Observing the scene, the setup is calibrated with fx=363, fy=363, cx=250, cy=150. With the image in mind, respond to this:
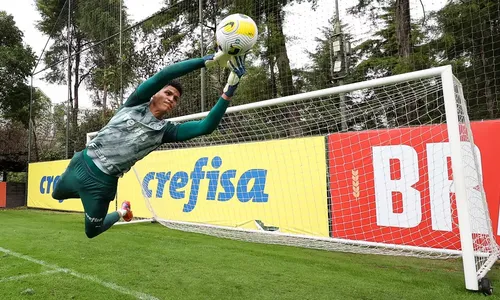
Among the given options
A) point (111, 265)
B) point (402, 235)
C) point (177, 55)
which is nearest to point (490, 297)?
point (402, 235)

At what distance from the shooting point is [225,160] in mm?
7266

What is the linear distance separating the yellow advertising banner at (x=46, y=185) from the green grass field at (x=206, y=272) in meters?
5.87

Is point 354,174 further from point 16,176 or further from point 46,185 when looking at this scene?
point 16,176

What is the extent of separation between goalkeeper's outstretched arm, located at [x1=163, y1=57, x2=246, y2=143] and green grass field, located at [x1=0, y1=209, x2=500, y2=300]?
151 cm

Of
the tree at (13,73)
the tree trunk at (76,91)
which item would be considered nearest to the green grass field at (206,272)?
the tree trunk at (76,91)

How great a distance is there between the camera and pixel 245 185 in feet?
22.6

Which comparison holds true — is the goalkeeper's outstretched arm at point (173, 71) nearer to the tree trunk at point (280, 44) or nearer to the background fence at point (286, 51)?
the background fence at point (286, 51)

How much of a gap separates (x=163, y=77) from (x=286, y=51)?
6.19 m

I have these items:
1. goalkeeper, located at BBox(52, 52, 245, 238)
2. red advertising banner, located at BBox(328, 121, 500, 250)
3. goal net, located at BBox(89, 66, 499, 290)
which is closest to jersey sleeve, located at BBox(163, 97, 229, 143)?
goalkeeper, located at BBox(52, 52, 245, 238)

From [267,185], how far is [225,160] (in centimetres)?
116

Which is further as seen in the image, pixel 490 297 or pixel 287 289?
pixel 287 289

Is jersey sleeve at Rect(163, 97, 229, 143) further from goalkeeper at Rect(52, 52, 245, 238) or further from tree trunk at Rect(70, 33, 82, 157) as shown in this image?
tree trunk at Rect(70, 33, 82, 157)

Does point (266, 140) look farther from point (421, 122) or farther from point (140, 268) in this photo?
point (140, 268)

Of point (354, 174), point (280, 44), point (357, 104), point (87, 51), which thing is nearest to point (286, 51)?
point (280, 44)
